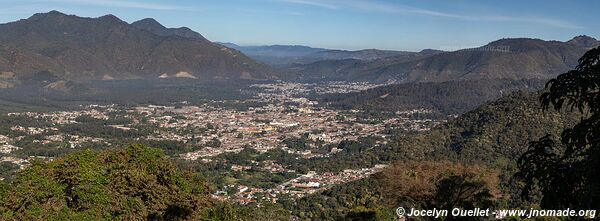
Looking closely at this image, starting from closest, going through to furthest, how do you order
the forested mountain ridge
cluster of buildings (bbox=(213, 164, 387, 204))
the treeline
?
1. the forested mountain ridge
2. cluster of buildings (bbox=(213, 164, 387, 204))
3. the treeline

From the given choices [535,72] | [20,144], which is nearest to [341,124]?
[20,144]

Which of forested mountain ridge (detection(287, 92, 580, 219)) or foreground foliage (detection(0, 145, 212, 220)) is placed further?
forested mountain ridge (detection(287, 92, 580, 219))

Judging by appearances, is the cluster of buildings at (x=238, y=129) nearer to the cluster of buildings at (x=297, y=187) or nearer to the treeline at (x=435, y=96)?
the cluster of buildings at (x=297, y=187)

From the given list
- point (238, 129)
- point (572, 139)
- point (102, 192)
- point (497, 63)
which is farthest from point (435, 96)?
point (572, 139)

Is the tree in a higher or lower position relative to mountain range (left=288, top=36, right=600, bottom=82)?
higher

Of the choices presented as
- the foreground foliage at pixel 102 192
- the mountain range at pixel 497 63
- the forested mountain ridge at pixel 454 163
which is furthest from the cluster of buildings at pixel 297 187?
the mountain range at pixel 497 63

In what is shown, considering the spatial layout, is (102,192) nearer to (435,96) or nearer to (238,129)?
(238,129)

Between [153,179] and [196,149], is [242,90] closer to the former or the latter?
[196,149]

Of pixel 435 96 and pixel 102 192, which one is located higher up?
pixel 102 192

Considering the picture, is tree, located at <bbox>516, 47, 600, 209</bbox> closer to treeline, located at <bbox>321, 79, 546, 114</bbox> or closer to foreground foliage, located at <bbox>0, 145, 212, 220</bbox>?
foreground foliage, located at <bbox>0, 145, 212, 220</bbox>

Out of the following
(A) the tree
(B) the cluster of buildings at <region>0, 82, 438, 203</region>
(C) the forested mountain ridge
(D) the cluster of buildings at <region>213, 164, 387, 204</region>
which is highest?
(A) the tree

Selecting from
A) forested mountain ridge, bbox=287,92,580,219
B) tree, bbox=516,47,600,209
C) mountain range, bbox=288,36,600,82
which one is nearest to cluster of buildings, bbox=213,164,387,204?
forested mountain ridge, bbox=287,92,580,219
